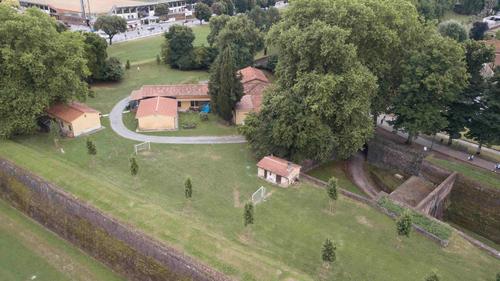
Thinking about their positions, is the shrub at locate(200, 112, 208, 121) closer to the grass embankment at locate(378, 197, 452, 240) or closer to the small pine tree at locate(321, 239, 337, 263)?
the grass embankment at locate(378, 197, 452, 240)

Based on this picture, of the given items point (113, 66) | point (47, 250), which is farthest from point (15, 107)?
point (113, 66)

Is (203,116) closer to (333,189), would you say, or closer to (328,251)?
(333,189)

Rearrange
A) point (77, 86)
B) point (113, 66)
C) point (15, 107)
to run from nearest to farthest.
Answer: point (15, 107)
point (77, 86)
point (113, 66)

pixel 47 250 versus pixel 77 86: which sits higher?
pixel 77 86

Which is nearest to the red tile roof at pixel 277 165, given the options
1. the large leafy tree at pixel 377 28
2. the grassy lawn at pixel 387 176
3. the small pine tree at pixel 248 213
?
the small pine tree at pixel 248 213

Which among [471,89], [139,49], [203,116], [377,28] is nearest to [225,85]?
[203,116]

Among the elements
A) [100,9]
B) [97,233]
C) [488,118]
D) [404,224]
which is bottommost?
[97,233]

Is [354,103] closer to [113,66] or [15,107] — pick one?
[15,107]

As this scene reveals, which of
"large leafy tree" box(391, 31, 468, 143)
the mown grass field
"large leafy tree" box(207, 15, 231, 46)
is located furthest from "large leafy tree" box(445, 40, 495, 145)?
"large leafy tree" box(207, 15, 231, 46)
